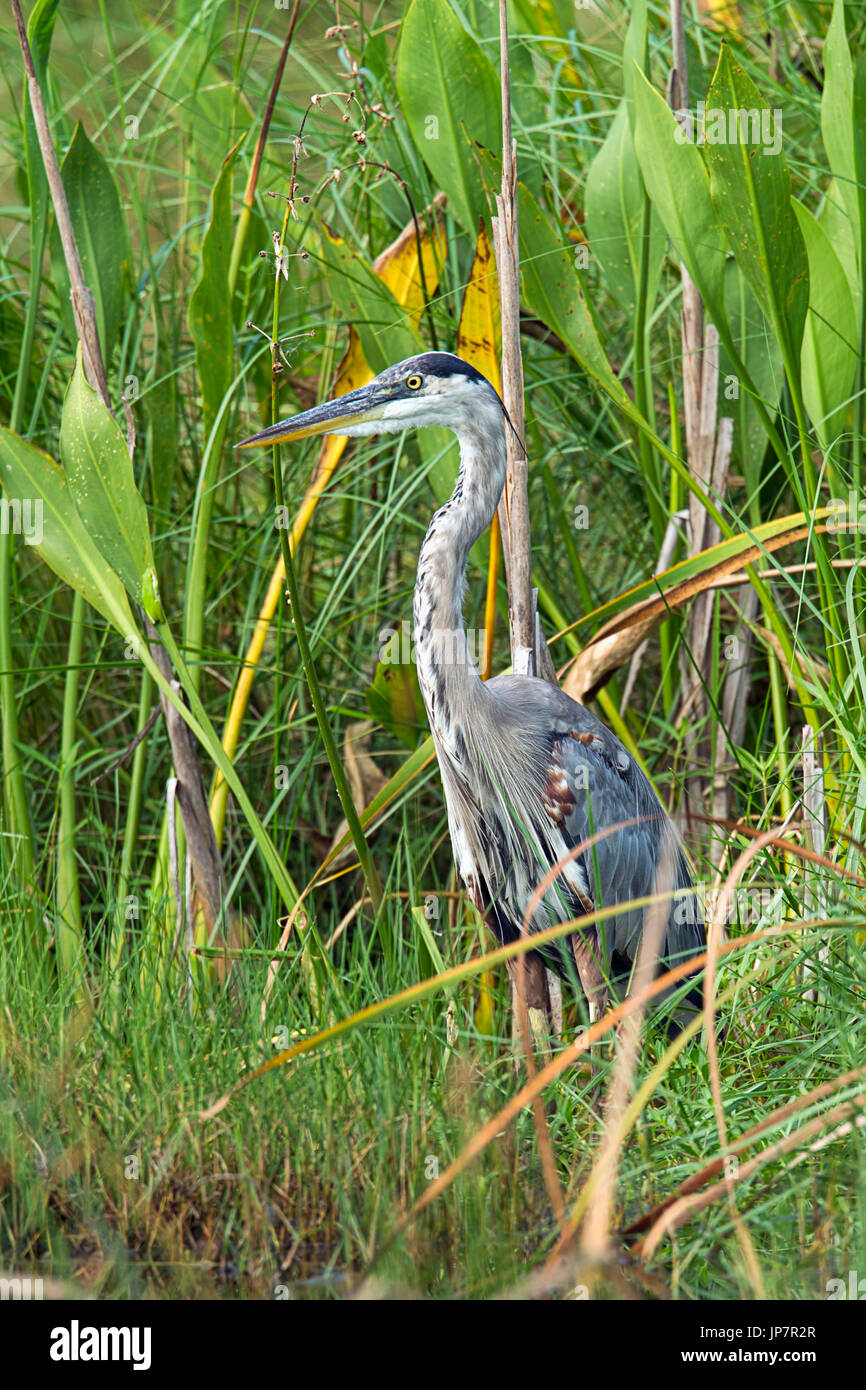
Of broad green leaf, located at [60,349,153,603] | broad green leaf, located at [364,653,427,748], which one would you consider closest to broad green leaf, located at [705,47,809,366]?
broad green leaf, located at [364,653,427,748]

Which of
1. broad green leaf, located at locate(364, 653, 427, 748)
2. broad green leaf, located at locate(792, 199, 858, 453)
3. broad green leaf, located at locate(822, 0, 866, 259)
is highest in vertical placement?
broad green leaf, located at locate(822, 0, 866, 259)

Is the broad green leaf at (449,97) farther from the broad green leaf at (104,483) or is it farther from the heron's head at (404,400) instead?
the broad green leaf at (104,483)

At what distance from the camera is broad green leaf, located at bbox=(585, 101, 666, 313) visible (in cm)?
240

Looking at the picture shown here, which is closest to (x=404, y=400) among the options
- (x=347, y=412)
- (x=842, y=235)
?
(x=347, y=412)

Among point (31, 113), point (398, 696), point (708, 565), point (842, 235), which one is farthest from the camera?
point (398, 696)

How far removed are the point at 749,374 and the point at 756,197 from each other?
0.55 metres

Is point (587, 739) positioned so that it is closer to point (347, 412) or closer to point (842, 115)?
point (347, 412)

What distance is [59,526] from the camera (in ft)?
6.95

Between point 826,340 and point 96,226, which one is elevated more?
point 96,226

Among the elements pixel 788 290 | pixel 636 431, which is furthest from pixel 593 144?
pixel 788 290

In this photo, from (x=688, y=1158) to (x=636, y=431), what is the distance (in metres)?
1.64

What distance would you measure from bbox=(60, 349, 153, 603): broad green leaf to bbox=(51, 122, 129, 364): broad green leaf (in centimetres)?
49

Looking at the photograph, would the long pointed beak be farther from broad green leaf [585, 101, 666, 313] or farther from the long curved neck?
broad green leaf [585, 101, 666, 313]

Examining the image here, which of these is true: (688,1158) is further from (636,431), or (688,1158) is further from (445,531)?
(636,431)
